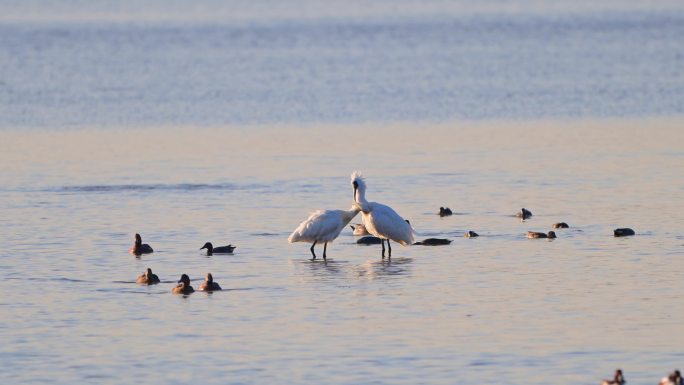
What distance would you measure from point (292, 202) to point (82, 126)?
17.0 meters

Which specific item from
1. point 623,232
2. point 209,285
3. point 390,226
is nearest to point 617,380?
point 209,285

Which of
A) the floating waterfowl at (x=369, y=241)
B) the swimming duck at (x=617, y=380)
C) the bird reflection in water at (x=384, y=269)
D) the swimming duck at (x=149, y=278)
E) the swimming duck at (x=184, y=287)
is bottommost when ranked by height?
the swimming duck at (x=617, y=380)

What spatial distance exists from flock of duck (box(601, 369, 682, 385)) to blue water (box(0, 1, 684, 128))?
30933mm

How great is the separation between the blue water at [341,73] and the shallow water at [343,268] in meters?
9.76

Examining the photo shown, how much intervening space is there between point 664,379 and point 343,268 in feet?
28.5

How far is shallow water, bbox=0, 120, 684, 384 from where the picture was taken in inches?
649

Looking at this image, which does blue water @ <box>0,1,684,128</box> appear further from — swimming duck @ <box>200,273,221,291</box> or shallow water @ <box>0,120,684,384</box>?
swimming duck @ <box>200,273,221,291</box>

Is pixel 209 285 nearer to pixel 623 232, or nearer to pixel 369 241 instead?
pixel 369 241

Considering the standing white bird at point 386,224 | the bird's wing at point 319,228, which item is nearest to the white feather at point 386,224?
the standing white bird at point 386,224

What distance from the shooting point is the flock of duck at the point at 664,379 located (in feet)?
46.1

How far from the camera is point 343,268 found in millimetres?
22516

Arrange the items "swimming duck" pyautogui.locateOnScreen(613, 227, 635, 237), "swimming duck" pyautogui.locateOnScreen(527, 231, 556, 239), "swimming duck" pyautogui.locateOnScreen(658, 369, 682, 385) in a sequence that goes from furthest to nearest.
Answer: "swimming duck" pyautogui.locateOnScreen(527, 231, 556, 239), "swimming duck" pyautogui.locateOnScreen(613, 227, 635, 237), "swimming duck" pyautogui.locateOnScreen(658, 369, 682, 385)

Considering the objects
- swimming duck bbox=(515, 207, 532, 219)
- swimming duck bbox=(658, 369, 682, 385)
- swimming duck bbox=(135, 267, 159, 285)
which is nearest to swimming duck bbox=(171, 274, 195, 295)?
swimming duck bbox=(135, 267, 159, 285)

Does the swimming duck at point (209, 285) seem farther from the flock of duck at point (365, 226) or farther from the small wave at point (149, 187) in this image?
the small wave at point (149, 187)
